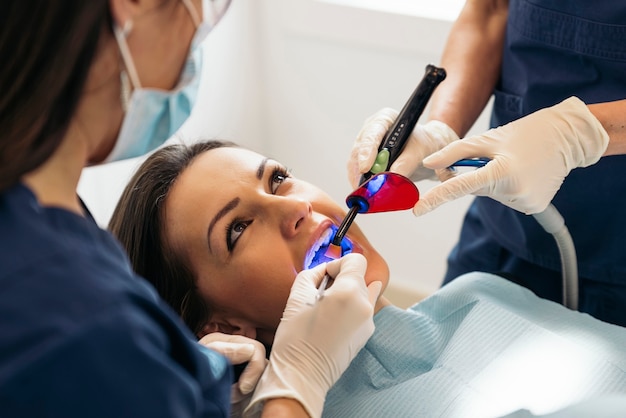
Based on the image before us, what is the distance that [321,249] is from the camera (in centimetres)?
154

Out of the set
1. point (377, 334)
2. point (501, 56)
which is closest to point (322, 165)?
point (501, 56)

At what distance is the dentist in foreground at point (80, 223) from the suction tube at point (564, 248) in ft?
2.60

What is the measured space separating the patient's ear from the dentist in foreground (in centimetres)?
52

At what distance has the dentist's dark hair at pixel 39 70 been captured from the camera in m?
0.85

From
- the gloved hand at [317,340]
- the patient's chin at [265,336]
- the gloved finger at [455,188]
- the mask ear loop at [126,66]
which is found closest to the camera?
the mask ear loop at [126,66]

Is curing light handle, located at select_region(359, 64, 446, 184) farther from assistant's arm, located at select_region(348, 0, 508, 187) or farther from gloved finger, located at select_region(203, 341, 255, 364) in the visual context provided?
gloved finger, located at select_region(203, 341, 255, 364)

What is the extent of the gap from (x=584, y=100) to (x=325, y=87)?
4.53 ft

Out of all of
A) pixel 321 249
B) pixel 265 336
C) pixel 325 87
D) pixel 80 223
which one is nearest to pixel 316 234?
pixel 321 249

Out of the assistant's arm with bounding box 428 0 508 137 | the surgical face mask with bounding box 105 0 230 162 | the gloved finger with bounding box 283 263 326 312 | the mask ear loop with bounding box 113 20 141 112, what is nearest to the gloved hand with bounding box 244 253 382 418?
the gloved finger with bounding box 283 263 326 312

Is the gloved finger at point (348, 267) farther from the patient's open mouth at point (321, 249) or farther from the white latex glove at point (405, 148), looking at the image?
the white latex glove at point (405, 148)

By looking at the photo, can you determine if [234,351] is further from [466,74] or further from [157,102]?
[466,74]

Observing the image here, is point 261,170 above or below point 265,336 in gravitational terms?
above

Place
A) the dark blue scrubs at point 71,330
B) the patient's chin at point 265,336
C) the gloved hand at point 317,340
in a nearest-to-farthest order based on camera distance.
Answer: the dark blue scrubs at point 71,330 < the gloved hand at point 317,340 < the patient's chin at point 265,336

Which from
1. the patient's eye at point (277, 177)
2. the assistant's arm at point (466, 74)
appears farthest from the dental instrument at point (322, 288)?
the assistant's arm at point (466, 74)
